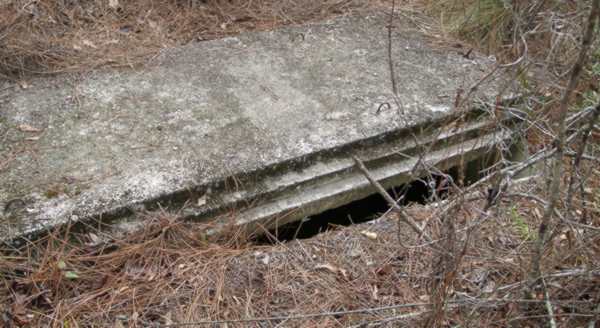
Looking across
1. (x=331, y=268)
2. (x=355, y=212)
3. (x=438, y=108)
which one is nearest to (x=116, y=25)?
(x=355, y=212)

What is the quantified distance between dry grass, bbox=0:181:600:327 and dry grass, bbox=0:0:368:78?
118cm

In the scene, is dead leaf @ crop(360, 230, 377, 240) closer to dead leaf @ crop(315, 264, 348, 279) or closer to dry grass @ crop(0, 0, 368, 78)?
dead leaf @ crop(315, 264, 348, 279)

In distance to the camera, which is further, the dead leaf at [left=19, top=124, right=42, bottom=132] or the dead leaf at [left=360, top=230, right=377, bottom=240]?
the dead leaf at [left=19, top=124, right=42, bottom=132]

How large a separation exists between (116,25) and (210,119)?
1123 mm

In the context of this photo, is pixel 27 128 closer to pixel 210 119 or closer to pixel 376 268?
pixel 210 119

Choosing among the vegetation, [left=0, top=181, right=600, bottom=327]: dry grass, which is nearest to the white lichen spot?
the vegetation

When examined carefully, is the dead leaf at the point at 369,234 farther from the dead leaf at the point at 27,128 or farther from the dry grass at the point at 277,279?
the dead leaf at the point at 27,128

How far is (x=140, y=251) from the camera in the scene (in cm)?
222

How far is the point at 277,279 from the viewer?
2225mm

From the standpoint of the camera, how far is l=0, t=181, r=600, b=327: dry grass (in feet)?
6.57

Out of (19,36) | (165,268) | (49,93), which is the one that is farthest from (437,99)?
(19,36)

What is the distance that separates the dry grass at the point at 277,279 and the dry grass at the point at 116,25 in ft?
3.88

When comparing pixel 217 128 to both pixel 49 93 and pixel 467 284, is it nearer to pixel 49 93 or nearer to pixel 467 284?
pixel 49 93

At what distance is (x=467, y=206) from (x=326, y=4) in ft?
5.87
